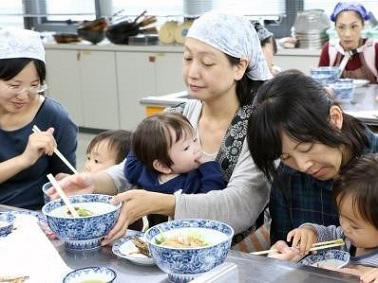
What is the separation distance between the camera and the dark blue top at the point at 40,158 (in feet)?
6.88

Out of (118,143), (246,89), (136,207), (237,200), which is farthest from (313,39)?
(136,207)

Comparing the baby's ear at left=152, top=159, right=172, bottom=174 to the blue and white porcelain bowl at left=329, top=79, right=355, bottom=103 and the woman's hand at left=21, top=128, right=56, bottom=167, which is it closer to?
the woman's hand at left=21, top=128, right=56, bottom=167

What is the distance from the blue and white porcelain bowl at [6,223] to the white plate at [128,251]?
0.28 m

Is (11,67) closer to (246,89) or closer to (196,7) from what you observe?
(246,89)

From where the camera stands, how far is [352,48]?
4.30 m

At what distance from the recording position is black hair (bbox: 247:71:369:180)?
148 cm

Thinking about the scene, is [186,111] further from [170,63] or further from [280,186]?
[170,63]

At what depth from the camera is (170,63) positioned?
5367 millimetres

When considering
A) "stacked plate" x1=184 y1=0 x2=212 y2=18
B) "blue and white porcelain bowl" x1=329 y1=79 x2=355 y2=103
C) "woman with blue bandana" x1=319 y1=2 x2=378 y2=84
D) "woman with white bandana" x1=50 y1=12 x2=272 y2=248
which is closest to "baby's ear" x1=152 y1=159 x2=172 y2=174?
"woman with white bandana" x1=50 y1=12 x2=272 y2=248

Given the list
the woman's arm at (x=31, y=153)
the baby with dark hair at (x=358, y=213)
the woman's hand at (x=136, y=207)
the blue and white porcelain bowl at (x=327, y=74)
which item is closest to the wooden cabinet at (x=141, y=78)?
the blue and white porcelain bowl at (x=327, y=74)

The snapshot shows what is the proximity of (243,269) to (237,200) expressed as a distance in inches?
17.8

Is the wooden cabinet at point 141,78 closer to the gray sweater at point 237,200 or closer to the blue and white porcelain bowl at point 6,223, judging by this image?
the gray sweater at point 237,200

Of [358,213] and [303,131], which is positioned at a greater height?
[303,131]

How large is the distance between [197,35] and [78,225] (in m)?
0.73
